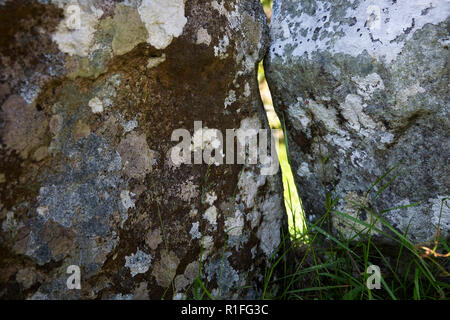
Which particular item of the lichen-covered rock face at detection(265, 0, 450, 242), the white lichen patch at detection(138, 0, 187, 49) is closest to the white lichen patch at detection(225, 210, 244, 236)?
the lichen-covered rock face at detection(265, 0, 450, 242)

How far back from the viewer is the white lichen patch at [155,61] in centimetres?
121

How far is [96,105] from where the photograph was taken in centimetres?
114

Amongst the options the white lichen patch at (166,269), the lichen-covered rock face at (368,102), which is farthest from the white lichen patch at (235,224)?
the lichen-covered rock face at (368,102)

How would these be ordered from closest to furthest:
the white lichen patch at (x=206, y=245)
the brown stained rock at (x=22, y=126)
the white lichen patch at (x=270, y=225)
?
the brown stained rock at (x=22, y=126)
the white lichen patch at (x=206, y=245)
the white lichen patch at (x=270, y=225)

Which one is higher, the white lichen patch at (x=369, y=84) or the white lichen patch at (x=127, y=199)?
the white lichen patch at (x=369, y=84)

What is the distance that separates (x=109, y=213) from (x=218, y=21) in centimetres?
68

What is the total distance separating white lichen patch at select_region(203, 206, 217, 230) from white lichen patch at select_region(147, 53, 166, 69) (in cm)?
49

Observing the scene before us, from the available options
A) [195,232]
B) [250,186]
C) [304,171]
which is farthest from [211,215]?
[304,171]

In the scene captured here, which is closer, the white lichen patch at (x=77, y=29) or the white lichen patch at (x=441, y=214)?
the white lichen patch at (x=77, y=29)

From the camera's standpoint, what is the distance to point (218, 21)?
1334 millimetres

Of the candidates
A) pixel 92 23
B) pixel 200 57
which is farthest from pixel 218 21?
pixel 92 23

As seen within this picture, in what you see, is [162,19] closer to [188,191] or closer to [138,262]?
[188,191]

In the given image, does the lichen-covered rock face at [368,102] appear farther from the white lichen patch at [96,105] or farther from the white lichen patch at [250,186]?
the white lichen patch at [96,105]

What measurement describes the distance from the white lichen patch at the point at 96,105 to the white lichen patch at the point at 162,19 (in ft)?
0.73
